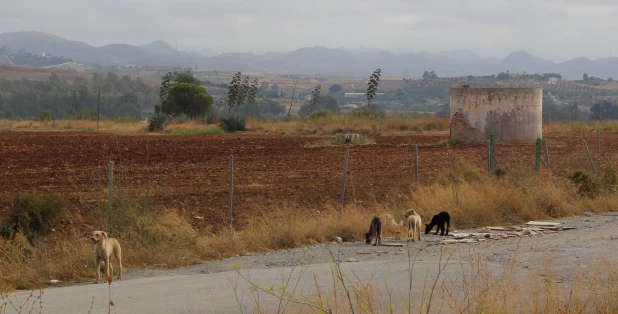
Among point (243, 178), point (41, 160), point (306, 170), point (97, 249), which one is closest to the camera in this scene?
point (97, 249)

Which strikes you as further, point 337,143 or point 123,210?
point 337,143

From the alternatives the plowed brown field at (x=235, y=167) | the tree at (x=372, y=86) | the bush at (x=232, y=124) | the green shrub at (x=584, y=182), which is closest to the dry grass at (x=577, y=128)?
the plowed brown field at (x=235, y=167)

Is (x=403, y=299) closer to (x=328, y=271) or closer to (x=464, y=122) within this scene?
(x=328, y=271)

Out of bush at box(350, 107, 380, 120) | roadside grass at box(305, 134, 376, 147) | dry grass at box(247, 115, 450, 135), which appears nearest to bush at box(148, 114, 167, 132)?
dry grass at box(247, 115, 450, 135)

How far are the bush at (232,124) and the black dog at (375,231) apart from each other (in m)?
43.9

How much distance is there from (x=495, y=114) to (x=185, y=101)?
3671 centimetres

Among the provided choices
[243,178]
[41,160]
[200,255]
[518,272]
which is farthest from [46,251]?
[41,160]

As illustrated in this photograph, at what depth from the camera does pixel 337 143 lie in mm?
45938

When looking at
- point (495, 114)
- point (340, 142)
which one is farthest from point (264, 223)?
point (340, 142)

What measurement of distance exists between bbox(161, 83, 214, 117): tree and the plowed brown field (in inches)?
902

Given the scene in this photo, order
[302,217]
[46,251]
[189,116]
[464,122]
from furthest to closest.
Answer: [189,116] → [464,122] → [302,217] → [46,251]

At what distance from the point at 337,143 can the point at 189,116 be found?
29.1 meters

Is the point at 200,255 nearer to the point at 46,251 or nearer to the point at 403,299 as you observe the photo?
the point at 46,251

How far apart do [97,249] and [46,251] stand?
2.05 meters
